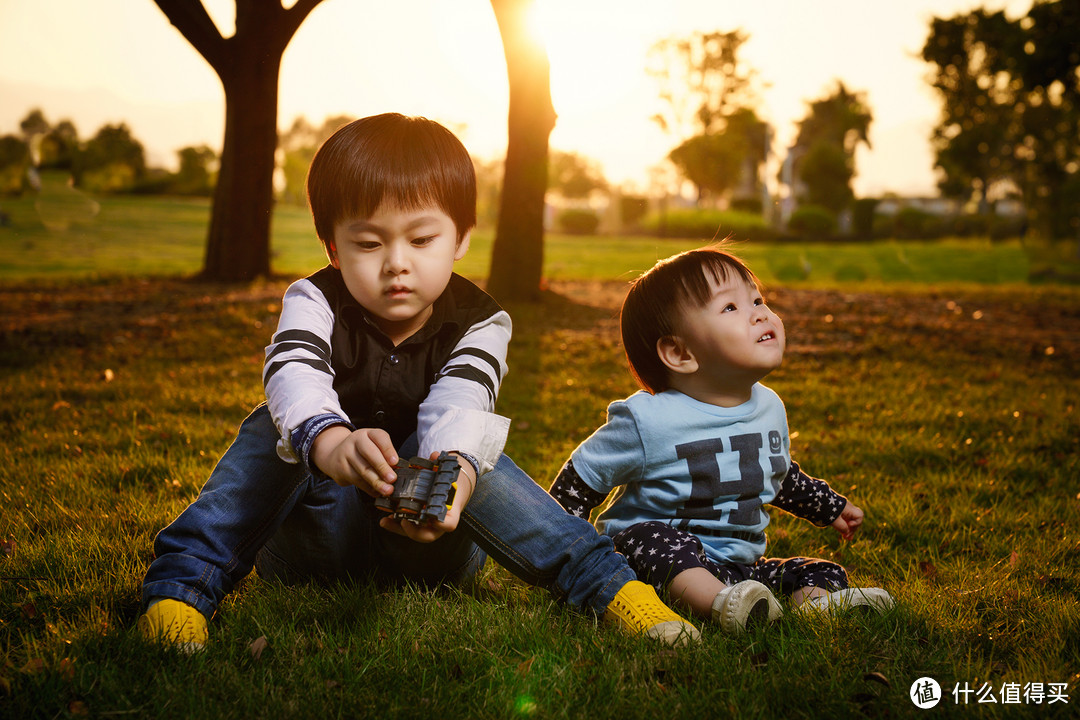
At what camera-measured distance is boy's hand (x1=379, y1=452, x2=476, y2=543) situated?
1992 millimetres

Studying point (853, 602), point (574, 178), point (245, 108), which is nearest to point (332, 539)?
point (853, 602)

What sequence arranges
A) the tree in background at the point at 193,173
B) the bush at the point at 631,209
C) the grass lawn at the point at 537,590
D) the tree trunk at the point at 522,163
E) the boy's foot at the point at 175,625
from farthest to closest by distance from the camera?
the bush at the point at 631,209 → the tree in background at the point at 193,173 → the tree trunk at the point at 522,163 → the boy's foot at the point at 175,625 → the grass lawn at the point at 537,590

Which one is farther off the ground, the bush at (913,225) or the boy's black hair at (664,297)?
the bush at (913,225)

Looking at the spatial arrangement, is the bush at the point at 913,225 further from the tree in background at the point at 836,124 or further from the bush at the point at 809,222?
the tree in background at the point at 836,124

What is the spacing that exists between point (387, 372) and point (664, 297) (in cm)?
92

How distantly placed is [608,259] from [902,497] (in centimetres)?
1746

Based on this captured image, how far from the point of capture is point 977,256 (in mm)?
20594

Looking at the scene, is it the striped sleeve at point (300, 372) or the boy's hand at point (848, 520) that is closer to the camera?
the striped sleeve at point (300, 372)

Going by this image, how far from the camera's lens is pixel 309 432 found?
207cm

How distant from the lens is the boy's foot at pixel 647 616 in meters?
2.18

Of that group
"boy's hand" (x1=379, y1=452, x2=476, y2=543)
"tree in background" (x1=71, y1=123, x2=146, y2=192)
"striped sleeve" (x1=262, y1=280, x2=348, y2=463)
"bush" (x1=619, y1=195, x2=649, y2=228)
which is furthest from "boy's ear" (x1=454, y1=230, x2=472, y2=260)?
"bush" (x1=619, y1=195, x2=649, y2=228)

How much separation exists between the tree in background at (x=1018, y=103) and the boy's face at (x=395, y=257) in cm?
1484

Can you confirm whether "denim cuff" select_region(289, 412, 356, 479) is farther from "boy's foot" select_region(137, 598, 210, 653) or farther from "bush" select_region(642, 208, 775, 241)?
"bush" select_region(642, 208, 775, 241)

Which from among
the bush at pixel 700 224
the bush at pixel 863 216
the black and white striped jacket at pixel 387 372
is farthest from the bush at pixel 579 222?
the black and white striped jacket at pixel 387 372
